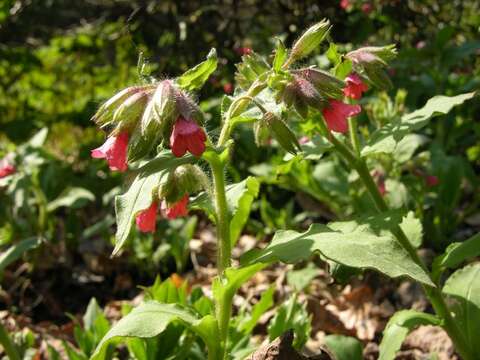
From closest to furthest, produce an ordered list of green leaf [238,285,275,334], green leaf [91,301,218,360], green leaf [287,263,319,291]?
1. green leaf [91,301,218,360]
2. green leaf [238,285,275,334]
3. green leaf [287,263,319,291]

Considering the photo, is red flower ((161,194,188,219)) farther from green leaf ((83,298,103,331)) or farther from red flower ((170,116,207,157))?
green leaf ((83,298,103,331))

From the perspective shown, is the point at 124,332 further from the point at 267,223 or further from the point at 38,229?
the point at 38,229

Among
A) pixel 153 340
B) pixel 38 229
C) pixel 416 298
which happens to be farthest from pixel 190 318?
pixel 38 229

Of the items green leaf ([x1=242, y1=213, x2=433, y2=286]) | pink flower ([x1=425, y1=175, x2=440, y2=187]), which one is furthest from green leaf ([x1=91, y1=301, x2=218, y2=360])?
pink flower ([x1=425, y1=175, x2=440, y2=187])

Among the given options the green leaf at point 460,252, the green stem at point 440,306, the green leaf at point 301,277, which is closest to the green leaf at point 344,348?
the green stem at point 440,306

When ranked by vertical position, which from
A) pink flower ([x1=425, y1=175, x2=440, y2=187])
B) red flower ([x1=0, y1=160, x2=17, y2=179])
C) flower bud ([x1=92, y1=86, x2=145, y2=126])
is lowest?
pink flower ([x1=425, y1=175, x2=440, y2=187])

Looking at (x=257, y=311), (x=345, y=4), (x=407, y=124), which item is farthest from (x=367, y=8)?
(x=257, y=311)

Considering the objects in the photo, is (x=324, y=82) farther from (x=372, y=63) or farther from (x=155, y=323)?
(x=155, y=323)
